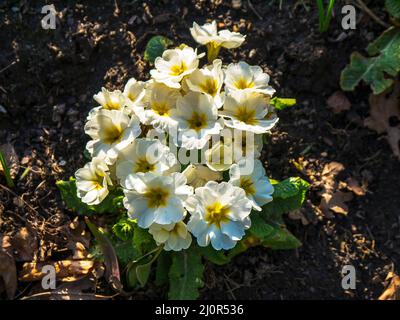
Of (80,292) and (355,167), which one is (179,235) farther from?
(355,167)

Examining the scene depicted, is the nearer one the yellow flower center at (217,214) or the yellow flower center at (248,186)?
the yellow flower center at (217,214)

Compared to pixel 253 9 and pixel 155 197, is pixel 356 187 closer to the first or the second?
pixel 253 9

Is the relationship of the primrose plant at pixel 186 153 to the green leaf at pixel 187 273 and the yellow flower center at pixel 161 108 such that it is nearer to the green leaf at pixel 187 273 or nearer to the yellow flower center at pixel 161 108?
the yellow flower center at pixel 161 108

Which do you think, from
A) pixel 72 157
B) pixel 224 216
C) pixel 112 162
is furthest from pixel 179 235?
pixel 72 157

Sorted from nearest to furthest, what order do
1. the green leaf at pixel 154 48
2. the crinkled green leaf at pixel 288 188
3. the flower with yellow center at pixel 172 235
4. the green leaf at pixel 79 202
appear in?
the flower with yellow center at pixel 172 235
the crinkled green leaf at pixel 288 188
the green leaf at pixel 79 202
the green leaf at pixel 154 48

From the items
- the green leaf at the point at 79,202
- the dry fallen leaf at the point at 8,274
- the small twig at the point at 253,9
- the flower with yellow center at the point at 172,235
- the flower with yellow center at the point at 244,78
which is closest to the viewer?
the flower with yellow center at the point at 172,235

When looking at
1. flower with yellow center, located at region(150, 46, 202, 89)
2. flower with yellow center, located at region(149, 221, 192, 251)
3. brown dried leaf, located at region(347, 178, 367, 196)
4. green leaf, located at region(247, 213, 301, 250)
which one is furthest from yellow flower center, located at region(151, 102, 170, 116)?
brown dried leaf, located at region(347, 178, 367, 196)

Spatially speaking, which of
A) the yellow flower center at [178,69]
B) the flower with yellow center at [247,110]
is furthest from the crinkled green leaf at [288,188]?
the yellow flower center at [178,69]
